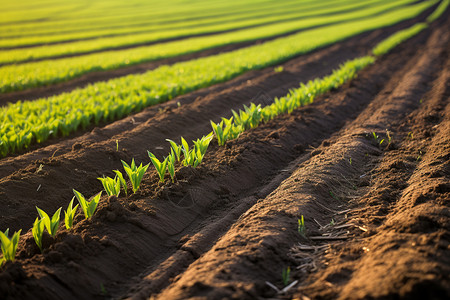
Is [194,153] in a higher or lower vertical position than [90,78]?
lower

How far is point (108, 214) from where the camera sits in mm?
3893

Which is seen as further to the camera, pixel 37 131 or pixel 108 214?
pixel 37 131

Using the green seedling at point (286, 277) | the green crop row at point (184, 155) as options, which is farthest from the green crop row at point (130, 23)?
the green seedling at point (286, 277)

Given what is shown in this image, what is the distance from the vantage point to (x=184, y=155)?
5.38 m

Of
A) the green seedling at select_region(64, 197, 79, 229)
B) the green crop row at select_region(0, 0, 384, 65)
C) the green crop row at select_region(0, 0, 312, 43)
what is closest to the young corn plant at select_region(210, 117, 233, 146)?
the green seedling at select_region(64, 197, 79, 229)

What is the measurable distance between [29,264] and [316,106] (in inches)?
280

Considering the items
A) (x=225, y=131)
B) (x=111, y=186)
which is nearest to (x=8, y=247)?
(x=111, y=186)

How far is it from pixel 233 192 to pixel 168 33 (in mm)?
28304

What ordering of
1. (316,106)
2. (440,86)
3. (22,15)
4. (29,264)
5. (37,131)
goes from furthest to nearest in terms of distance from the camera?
(22,15) → (440,86) → (316,106) → (37,131) → (29,264)

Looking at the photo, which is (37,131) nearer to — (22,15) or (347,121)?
(347,121)

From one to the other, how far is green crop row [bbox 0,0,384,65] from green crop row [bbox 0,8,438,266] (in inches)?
530

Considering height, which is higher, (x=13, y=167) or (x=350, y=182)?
(x=13, y=167)

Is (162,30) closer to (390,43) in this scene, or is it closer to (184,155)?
(390,43)

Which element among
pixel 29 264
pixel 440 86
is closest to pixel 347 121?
pixel 440 86
